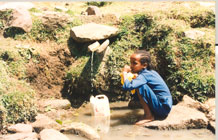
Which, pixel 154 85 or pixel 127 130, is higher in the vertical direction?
pixel 154 85

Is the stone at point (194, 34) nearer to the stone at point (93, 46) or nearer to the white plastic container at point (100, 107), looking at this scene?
the stone at point (93, 46)

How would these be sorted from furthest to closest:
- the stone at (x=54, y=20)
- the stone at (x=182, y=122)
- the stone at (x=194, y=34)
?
1. the stone at (x=54, y=20)
2. the stone at (x=194, y=34)
3. the stone at (x=182, y=122)

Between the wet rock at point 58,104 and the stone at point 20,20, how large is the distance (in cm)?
194

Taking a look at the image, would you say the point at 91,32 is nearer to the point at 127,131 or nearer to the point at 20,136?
the point at 127,131

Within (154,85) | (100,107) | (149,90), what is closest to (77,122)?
(100,107)

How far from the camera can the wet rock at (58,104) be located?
5.64 m

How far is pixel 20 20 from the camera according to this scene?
6688 millimetres

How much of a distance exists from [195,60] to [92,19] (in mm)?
2656

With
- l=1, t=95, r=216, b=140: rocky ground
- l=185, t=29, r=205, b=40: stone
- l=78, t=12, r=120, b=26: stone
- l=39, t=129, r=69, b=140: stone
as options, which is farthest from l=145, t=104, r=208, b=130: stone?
l=78, t=12, r=120, b=26: stone

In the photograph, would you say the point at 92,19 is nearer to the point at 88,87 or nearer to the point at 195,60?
the point at 88,87

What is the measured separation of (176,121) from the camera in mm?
4598

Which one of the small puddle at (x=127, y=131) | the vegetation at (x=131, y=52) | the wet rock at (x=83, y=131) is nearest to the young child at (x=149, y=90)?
the small puddle at (x=127, y=131)

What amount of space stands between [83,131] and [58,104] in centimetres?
159

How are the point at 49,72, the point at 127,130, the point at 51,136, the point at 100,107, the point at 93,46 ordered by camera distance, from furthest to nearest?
the point at 49,72 → the point at 93,46 → the point at 100,107 → the point at 127,130 → the point at 51,136
